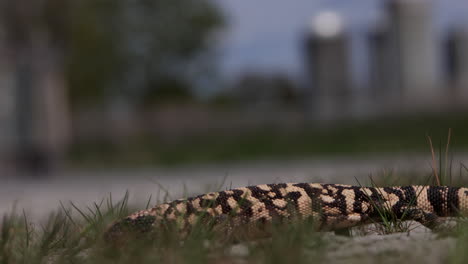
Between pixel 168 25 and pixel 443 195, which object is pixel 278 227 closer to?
pixel 443 195

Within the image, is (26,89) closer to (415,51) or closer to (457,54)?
(415,51)

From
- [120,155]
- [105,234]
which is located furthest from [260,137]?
[105,234]

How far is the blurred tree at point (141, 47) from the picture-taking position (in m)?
35.3

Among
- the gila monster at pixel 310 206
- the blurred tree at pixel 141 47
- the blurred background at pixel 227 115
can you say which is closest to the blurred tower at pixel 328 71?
the blurred background at pixel 227 115

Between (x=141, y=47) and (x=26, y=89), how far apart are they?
1622cm

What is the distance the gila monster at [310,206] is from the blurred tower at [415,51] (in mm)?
20417

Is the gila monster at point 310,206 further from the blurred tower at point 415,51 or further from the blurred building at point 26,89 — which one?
the blurred tower at point 415,51

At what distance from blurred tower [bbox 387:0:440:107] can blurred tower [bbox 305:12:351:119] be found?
281 cm

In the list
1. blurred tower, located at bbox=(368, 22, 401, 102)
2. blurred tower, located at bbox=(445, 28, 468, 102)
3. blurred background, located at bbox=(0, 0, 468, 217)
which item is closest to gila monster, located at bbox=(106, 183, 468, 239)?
blurred background, located at bbox=(0, 0, 468, 217)

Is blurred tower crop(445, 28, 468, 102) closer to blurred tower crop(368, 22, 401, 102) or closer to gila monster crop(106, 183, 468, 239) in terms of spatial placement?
blurred tower crop(368, 22, 401, 102)

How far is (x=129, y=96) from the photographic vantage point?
37.8 meters

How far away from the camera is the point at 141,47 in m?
36.7

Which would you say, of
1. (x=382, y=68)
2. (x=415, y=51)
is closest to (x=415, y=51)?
(x=415, y=51)

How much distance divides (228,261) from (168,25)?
35.8 m
